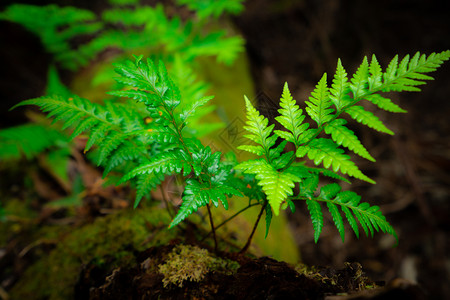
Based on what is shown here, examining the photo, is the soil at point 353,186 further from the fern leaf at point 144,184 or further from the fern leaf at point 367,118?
the fern leaf at point 367,118

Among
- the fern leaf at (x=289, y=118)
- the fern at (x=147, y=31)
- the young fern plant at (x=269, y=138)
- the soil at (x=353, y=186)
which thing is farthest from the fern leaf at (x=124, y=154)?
the fern at (x=147, y=31)

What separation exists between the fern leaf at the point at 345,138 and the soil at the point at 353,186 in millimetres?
526

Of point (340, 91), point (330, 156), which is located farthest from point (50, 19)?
point (330, 156)

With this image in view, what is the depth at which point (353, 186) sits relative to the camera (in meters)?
4.70

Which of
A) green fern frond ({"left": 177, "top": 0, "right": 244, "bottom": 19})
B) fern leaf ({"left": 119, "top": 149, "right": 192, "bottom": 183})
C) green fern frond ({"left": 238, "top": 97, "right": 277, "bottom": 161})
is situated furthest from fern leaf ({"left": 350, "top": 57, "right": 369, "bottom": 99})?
green fern frond ({"left": 177, "top": 0, "right": 244, "bottom": 19})

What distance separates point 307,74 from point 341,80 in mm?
5563

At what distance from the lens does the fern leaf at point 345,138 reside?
106cm

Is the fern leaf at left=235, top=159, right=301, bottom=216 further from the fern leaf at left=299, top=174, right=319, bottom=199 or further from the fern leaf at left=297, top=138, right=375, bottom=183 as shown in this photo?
the fern leaf at left=299, top=174, right=319, bottom=199

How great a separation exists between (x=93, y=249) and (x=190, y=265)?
1.00 m

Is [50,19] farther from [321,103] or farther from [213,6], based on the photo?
[321,103]

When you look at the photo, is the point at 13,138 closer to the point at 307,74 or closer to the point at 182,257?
the point at 182,257

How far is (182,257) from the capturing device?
1418 millimetres

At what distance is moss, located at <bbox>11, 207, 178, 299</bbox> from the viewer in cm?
174

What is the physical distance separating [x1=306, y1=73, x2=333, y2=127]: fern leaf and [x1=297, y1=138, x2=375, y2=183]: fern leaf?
12cm
